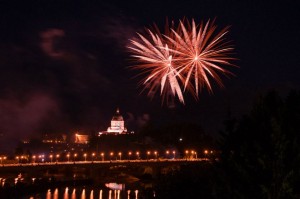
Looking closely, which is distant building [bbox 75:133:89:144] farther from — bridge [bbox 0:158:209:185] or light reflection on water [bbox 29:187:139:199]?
light reflection on water [bbox 29:187:139:199]

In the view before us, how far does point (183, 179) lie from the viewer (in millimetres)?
11633

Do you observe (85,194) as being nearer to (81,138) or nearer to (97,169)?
(97,169)

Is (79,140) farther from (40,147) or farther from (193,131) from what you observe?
(193,131)

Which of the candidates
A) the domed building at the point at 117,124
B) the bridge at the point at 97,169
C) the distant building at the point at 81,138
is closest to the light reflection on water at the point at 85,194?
the bridge at the point at 97,169

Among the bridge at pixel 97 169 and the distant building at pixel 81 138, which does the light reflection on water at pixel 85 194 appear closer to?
the bridge at pixel 97 169

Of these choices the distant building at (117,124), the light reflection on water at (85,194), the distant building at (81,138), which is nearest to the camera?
the light reflection on water at (85,194)

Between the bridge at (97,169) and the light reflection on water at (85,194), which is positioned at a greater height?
the bridge at (97,169)

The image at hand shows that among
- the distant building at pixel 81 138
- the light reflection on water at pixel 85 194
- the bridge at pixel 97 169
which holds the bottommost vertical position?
the light reflection on water at pixel 85 194

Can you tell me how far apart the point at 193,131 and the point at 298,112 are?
2477 inches

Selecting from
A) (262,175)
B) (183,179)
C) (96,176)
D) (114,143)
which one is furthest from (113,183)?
(262,175)

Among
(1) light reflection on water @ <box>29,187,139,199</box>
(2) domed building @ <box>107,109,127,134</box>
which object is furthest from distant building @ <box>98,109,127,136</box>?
(1) light reflection on water @ <box>29,187,139,199</box>

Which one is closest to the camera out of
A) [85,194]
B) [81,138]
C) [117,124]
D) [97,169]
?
[85,194]

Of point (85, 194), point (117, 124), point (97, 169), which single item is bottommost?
point (85, 194)

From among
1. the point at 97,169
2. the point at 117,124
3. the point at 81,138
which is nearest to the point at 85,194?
the point at 97,169
